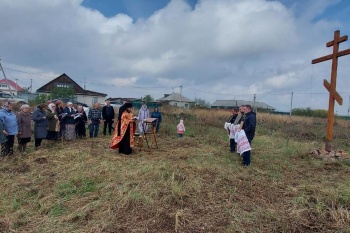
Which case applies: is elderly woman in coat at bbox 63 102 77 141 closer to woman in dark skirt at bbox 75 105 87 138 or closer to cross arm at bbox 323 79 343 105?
woman in dark skirt at bbox 75 105 87 138

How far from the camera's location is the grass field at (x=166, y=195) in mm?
3207

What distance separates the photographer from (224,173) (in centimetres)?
Result: 517

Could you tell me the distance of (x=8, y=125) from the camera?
633 cm

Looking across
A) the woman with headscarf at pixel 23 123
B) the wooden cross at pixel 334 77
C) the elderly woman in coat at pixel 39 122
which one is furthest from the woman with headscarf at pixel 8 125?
the wooden cross at pixel 334 77

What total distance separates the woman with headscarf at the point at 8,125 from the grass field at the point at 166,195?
403 millimetres

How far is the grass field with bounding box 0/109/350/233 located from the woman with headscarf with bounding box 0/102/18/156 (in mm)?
403

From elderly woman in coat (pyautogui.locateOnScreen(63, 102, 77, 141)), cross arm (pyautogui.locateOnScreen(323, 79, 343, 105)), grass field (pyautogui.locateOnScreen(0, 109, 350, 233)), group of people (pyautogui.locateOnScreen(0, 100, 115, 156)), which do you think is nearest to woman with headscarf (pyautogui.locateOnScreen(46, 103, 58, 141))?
group of people (pyautogui.locateOnScreen(0, 100, 115, 156))

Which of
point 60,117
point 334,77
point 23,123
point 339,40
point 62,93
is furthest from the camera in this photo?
point 62,93

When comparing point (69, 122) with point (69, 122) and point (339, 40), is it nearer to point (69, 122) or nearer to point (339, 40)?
point (69, 122)

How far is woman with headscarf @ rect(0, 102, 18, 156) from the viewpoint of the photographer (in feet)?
20.6

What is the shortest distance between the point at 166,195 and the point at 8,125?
14.7 feet

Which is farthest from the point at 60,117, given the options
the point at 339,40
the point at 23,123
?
the point at 339,40

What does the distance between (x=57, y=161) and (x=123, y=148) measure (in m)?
1.72

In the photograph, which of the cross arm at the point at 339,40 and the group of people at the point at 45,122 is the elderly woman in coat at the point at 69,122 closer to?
the group of people at the point at 45,122
